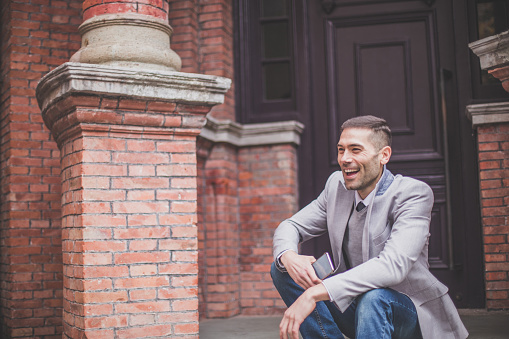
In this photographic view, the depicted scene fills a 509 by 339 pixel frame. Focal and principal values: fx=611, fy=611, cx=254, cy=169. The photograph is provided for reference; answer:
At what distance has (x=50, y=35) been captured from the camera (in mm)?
5320

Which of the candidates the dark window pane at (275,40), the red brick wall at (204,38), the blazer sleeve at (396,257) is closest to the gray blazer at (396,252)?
the blazer sleeve at (396,257)

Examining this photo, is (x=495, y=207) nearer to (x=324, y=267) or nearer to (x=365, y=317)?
(x=324, y=267)

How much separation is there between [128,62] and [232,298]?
2777mm

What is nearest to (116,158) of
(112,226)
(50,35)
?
(112,226)

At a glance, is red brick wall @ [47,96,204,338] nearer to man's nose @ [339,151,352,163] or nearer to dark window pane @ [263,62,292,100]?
man's nose @ [339,151,352,163]

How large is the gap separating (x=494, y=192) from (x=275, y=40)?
257 centimetres

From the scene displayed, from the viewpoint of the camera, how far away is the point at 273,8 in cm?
622

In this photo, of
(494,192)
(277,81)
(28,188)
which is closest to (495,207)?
(494,192)

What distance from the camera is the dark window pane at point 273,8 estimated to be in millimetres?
6195

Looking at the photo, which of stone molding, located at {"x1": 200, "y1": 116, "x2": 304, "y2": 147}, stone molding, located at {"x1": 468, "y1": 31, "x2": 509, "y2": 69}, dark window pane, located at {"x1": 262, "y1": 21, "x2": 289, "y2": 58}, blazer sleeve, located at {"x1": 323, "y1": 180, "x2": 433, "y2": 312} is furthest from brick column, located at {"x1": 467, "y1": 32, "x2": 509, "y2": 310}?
blazer sleeve, located at {"x1": 323, "y1": 180, "x2": 433, "y2": 312}

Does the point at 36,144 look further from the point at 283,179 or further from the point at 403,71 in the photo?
the point at 403,71

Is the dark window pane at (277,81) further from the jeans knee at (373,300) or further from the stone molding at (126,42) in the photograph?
the jeans knee at (373,300)

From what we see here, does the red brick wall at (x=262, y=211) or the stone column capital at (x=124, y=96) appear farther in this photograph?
the red brick wall at (x=262, y=211)

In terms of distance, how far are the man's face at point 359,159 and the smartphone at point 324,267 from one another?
389mm
